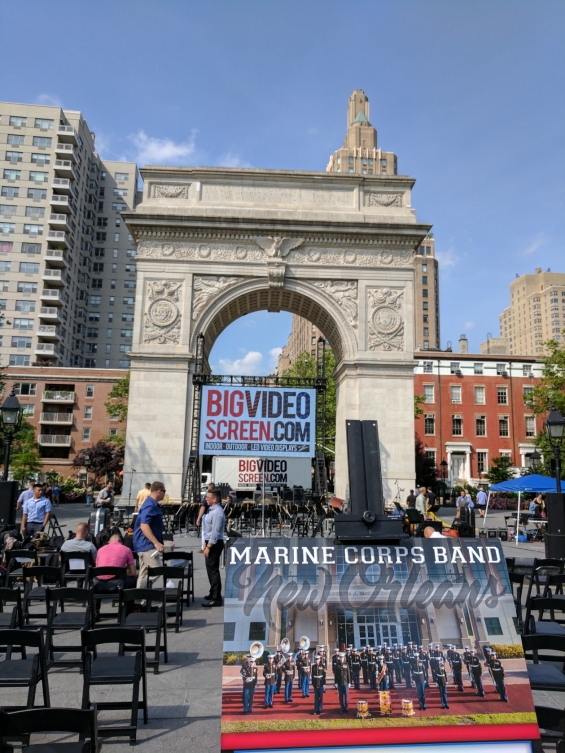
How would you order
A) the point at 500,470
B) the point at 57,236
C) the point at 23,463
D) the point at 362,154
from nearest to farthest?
1. the point at 23,463
2. the point at 500,470
3. the point at 57,236
4. the point at 362,154

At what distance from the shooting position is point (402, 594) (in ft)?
11.6

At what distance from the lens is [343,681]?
10.6ft

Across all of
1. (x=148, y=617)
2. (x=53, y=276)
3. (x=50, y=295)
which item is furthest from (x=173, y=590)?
(x=53, y=276)

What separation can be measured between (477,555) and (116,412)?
52565mm

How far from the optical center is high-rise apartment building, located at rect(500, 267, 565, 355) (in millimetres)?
171462

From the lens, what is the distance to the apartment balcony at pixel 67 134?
66.6 m

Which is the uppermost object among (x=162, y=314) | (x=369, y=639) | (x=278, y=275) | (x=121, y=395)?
(x=278, y=275)

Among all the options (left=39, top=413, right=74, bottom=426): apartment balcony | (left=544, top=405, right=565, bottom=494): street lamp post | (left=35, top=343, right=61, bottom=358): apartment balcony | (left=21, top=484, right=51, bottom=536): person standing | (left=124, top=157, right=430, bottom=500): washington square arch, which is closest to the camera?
(left=21, top=484, right=51, bottom=536): person standing

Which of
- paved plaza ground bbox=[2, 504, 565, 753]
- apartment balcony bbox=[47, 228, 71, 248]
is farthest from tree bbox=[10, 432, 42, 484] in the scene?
paved plaza ground bbox=[2, 504, 565, 753]

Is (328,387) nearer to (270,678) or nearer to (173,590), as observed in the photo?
(173,590)

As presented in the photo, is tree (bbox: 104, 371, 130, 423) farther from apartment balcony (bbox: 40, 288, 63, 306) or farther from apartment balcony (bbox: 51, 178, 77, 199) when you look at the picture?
apartment balcony (bbox: 51, 178, 77, 199)

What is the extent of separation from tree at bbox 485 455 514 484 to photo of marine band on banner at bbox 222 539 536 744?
155ft

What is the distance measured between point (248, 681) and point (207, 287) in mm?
26161

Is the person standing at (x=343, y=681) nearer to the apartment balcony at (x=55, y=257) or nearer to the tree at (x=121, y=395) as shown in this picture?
the tree at (x=121, y=395)
